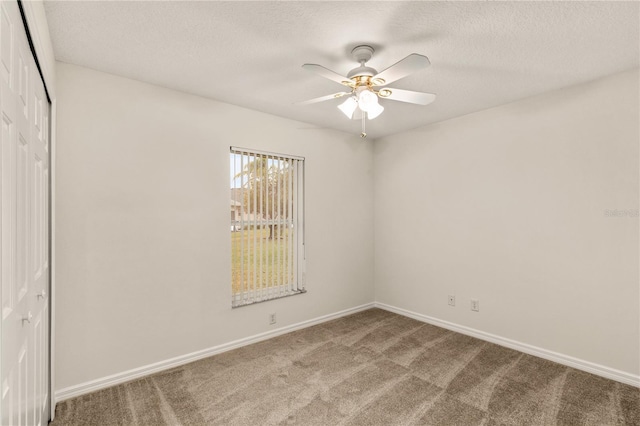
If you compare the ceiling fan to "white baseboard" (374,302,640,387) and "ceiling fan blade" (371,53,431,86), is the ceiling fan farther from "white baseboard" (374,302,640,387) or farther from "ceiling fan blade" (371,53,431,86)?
"white baseboard" (374,302,640,387)

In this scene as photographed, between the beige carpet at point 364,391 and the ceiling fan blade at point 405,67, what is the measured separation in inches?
84.9

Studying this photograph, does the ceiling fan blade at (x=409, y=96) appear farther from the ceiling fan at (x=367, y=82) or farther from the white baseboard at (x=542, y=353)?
the white baseboard at (x=542, y=353)

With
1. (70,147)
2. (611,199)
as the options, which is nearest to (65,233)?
(70,147)

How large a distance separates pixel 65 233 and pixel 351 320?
117 inches

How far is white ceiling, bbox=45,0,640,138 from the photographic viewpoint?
1740 millimetres

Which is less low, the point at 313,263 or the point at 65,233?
the point at 65,233

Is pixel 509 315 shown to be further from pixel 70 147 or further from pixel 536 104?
pixel 70 147

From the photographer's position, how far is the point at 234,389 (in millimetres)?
2424

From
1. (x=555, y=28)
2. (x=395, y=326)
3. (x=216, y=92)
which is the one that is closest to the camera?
(x=555, y=28)

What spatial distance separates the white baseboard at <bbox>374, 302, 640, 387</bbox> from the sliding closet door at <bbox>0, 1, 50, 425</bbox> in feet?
11.5

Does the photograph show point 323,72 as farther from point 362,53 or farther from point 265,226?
point 265,226

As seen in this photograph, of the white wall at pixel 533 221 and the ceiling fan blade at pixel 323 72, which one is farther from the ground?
the ceiling fan blade at pixel 323 72

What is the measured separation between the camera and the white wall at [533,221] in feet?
8.32

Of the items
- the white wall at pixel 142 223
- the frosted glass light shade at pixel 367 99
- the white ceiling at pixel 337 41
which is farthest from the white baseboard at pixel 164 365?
the frosted glass light shade at pixel 367 99
